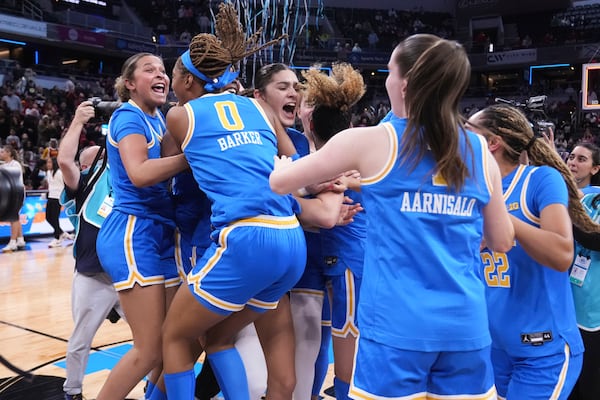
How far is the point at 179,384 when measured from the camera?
2500 mm

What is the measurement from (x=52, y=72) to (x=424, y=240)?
67.6ft

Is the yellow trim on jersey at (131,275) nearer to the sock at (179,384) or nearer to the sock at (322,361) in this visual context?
the sock at (179,384)

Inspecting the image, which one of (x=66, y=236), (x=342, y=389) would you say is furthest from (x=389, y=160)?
(x=66, y=236)

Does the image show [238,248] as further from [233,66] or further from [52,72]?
[52,72]

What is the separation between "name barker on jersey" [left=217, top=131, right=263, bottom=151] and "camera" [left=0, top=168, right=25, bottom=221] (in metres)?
0.75

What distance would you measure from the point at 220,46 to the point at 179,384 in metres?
1.41

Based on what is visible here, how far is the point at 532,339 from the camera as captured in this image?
2.17m

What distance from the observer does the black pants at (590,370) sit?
281 cm

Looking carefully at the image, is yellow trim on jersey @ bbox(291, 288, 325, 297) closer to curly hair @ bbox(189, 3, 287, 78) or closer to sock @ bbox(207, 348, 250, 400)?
sock @ bbox(207, 348, 250, 400)

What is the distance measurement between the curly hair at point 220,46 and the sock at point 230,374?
3.90 feet

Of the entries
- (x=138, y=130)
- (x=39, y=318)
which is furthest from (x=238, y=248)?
(x=39, y=318)

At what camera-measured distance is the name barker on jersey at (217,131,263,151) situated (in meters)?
2.40

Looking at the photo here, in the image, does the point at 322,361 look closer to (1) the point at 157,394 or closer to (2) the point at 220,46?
(1) the point at 157,394

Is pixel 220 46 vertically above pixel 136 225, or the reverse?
pixel 220 46
